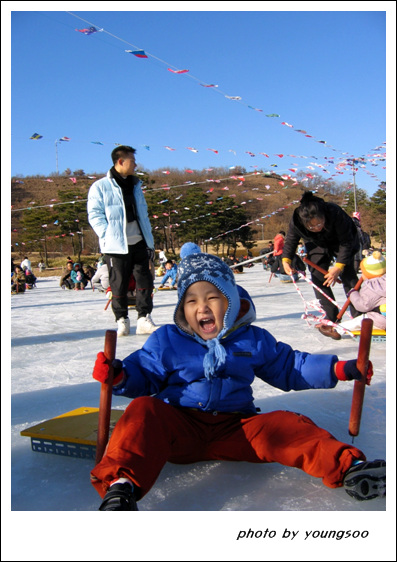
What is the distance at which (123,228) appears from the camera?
12.0 ft

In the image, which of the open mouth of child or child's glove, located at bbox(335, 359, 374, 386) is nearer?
child's glove, located at bbox(335, 359, 374, 386)

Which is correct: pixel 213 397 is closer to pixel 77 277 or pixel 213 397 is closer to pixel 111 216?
pixel 111 216

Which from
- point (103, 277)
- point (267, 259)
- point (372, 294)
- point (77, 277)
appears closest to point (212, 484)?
point (372, 294)

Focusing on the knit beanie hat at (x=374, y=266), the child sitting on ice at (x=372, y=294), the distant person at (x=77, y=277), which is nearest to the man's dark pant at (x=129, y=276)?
the child sitting on ice at (x=372, y=294)

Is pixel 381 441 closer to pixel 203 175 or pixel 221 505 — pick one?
pixel 221 505

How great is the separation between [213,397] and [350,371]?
0.39 meters

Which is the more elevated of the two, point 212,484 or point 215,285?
point 215,285

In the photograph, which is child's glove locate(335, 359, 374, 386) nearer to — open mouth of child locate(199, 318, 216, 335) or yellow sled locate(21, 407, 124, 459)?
open mouth of child locate(199, 318, 216, 335)

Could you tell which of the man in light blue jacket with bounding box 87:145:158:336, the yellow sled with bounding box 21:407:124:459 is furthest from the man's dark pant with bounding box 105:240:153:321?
the yellow sled with bounding box 21:407:124:459

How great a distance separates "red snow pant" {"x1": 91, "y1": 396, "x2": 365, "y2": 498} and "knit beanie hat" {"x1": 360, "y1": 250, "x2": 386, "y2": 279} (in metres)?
2.26

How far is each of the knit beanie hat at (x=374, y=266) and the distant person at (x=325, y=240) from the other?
0.38 ft

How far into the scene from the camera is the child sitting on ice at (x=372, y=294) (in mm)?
3354

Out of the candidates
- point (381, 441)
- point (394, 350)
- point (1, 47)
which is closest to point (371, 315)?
point (394, 350)

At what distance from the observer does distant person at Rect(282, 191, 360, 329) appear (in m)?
3.31
